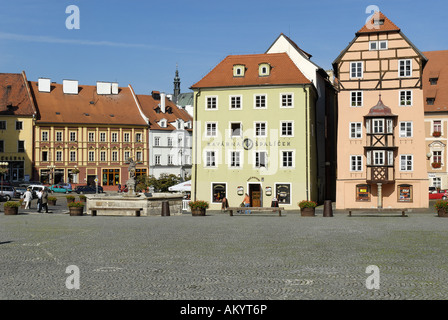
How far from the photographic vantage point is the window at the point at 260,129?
51.5 meters

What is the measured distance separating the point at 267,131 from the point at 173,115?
42594 mm

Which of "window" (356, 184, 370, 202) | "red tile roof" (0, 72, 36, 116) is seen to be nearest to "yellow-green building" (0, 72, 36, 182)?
"red tile roof" (0, 72, 36, 116)

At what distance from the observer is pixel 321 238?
2083cm

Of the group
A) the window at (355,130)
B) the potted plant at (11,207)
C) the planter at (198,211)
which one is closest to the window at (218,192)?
the window at (355,130)

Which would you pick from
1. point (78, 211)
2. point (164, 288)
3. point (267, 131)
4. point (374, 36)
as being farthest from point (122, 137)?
point (164, 288)

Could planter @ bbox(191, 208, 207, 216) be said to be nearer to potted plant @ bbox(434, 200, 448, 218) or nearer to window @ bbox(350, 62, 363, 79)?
potted plant @ bbox(434, 200, 448, 218)

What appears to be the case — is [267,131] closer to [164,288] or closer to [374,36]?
[374,36]

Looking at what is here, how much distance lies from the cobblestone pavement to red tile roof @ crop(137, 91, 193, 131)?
62.8m

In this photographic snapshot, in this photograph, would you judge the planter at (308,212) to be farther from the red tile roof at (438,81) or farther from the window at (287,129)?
the red tile roof at (438,81)

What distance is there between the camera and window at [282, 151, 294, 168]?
50.8 m

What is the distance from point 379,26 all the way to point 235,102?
13.3 m

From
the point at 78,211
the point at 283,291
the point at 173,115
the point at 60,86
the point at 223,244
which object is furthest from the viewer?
the point at 173,115

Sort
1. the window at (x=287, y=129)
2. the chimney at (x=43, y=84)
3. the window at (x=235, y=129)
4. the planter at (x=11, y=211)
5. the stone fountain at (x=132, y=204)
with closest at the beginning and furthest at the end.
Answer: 1. the planter at (x=11, y=211)
2. the stone fountain at (x=132, y=204)
3. the window at (x=287, y=129)
4. the window at (x=235, y=129)
5. the chimney at (x=43, y=84)

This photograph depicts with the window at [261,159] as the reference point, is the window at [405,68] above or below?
above
